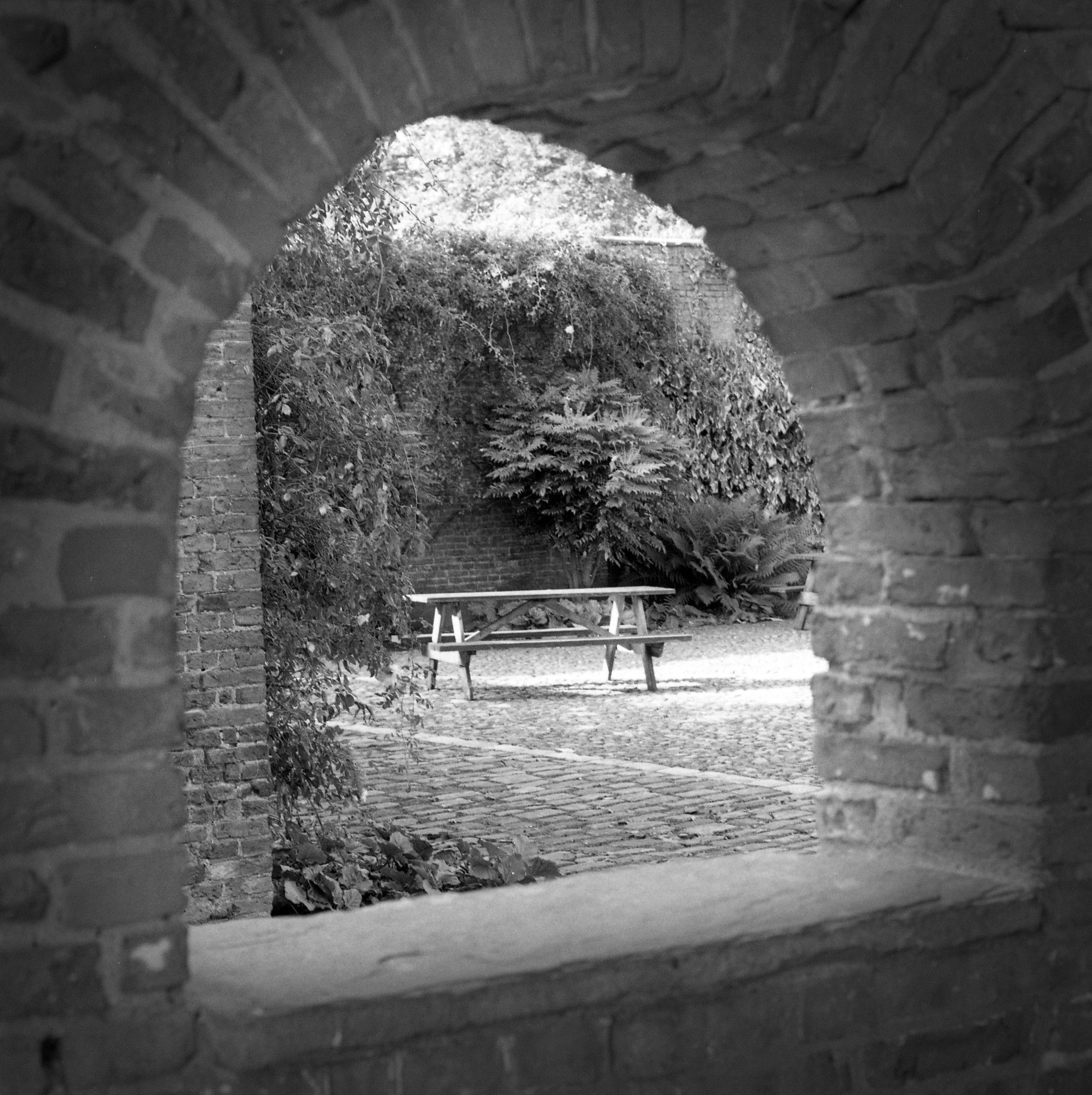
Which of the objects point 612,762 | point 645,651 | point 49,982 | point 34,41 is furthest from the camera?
point 645,651

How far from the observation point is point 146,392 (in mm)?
1959

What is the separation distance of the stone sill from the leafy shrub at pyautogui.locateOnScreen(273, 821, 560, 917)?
7.48 feet

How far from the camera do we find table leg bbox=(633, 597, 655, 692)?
10.8 m

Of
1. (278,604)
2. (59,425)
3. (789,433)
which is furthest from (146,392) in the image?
(789,433)

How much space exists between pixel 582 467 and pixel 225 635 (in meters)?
11.0

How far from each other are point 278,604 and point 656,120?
11.9 feet

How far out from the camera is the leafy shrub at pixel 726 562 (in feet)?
54.5

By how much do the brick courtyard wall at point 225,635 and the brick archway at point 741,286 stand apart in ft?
9.05

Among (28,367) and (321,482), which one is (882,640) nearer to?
(28,367)

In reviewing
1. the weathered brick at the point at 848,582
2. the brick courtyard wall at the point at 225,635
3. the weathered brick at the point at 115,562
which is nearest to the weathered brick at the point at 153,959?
the weathered brick at the point at 115,562

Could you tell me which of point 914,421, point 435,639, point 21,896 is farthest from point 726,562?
point 21,896

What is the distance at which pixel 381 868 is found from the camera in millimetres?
5422

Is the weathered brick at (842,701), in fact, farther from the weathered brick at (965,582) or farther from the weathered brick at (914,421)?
the weathered brick at (914,421)

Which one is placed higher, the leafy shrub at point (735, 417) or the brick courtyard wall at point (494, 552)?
the leafy shrub at point (735, 417)
